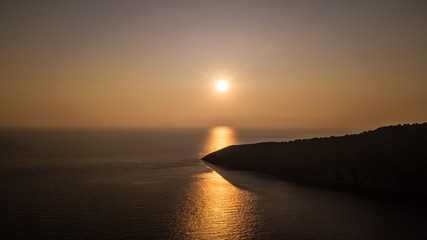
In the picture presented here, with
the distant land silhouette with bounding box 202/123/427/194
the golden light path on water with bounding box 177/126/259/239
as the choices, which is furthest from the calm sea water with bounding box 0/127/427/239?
the distant land silhouette with bounding box 202/123/427/194

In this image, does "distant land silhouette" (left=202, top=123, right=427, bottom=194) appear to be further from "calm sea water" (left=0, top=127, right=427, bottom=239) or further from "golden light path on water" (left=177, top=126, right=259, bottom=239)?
"golden light path on water" (left=177, top=126, right=259, bottom=239)

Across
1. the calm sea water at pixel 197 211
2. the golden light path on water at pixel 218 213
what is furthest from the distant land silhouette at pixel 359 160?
the golden light path on water at pixel 218 213

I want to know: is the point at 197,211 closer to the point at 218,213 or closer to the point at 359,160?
the point at 218,213

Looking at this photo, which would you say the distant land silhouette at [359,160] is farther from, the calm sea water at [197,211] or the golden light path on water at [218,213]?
the golden light path on water at [218,213]

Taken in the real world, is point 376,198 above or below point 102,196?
below

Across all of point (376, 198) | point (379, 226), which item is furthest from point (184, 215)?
point (376, 198)

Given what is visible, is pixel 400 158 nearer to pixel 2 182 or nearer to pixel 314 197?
pixel 314 197
